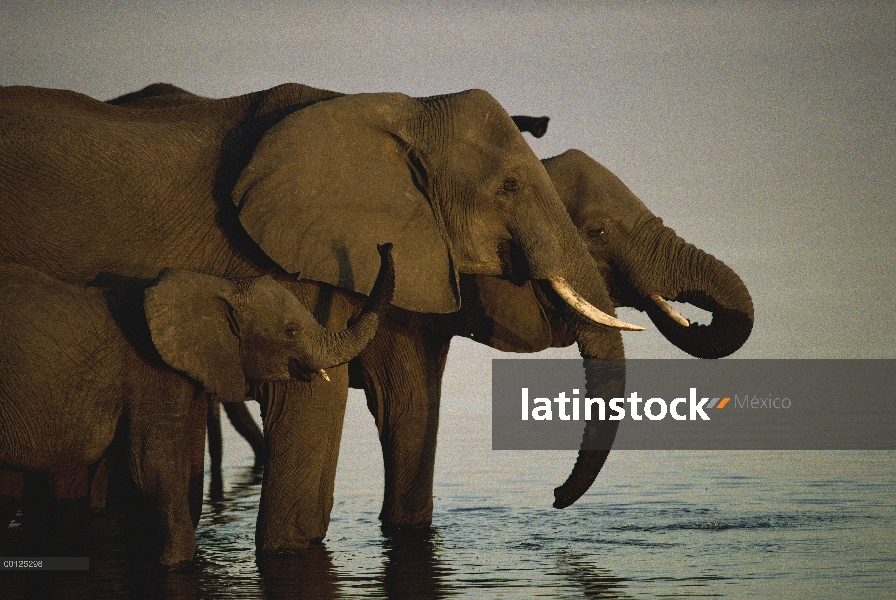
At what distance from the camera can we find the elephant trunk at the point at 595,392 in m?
10.6

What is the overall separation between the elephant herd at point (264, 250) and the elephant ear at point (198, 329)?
11 mm

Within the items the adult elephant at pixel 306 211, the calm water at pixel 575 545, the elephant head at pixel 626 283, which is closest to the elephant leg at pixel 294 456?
the adult elephant at pixel 306 211

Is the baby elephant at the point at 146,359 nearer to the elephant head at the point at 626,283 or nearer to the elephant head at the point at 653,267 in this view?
the elephant head at the point at 626,283

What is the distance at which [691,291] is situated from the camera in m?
11.9

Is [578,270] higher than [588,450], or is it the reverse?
[578,270]

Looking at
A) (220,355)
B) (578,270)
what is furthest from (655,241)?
(220,355)

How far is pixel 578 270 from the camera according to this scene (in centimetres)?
1073

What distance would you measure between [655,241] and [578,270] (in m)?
1.45

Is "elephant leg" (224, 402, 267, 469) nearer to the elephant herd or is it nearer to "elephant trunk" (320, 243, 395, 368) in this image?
the elephant herd

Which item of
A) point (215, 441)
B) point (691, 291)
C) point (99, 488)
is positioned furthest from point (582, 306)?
point (215, 441)

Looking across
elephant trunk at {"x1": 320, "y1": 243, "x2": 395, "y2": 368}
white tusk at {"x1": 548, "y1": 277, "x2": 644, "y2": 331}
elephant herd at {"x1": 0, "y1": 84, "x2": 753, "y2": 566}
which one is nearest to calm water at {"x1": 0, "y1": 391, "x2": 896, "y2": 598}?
elephant herd at {"x1": 0, "y1": 84, "x2": 753, "y2": 566}

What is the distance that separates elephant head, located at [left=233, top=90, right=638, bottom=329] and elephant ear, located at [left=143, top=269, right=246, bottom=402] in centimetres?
66

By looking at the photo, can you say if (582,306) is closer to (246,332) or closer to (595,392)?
(595,392)

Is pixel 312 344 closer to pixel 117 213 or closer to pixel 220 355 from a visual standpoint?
pixel 220 355
